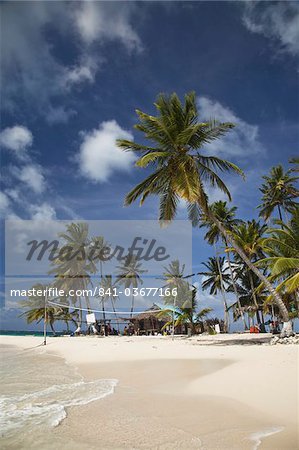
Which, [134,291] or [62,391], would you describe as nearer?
[62,391]

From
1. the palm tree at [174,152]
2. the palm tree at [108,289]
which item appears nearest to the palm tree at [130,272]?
the palm tree at [108,289]

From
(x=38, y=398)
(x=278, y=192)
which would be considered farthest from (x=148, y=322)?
(x=38, y=398)

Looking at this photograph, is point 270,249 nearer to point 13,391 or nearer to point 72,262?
point 13,391

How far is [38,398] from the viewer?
233 inches

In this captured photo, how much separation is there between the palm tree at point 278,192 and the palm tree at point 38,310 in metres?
25.2

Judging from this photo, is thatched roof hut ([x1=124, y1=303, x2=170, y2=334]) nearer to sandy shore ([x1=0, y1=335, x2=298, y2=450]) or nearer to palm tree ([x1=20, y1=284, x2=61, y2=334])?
palm tree ([x1=20, y1=284, x2=61, y2=334])

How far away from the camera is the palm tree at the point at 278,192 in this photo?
87.0 feet

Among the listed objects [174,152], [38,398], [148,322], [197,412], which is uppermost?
[174,152]

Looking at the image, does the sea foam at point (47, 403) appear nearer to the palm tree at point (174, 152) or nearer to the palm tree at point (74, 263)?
the palm tree at point (174, 152)

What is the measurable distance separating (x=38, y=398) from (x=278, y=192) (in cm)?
2474

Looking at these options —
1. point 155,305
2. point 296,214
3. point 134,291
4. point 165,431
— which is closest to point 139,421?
point 165,431

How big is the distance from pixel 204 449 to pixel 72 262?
32.2 meters

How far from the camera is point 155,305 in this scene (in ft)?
110

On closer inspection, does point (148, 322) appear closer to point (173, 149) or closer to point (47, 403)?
point (173, 149)
